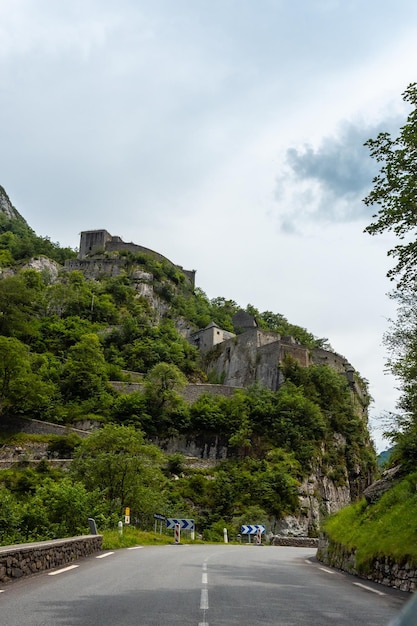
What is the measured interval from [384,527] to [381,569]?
1714 mm

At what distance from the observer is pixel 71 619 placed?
654 centimetres

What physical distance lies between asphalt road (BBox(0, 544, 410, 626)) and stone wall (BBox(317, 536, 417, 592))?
36 cm

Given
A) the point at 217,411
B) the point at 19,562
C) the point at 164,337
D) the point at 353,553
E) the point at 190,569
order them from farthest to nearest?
the point at 164,337 → the point at 217,411 → the point at 353,553 → the point at 190,569 → the point at 19,562

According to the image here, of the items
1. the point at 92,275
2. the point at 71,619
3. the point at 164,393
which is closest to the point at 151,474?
the point at 71,619

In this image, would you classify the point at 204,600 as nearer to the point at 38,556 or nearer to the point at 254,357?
the point at 38,556

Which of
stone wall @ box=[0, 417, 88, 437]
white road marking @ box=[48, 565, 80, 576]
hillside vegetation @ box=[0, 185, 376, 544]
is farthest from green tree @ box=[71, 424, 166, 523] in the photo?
stone wall @ box=[0, 417, 88, 437]

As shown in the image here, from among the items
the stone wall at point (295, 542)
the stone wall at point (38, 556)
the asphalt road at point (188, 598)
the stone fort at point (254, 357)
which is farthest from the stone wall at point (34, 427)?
the asphalt road at point (188, 598)

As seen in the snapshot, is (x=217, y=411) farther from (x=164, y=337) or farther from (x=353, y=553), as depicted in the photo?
(x=353, y=553)

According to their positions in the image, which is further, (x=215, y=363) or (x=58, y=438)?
(x=215, y=363)

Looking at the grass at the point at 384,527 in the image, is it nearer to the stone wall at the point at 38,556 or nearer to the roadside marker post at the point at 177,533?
the stone wall at the point at 38,556

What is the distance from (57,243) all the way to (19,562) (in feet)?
367

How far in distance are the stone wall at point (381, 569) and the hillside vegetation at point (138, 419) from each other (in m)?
8.68

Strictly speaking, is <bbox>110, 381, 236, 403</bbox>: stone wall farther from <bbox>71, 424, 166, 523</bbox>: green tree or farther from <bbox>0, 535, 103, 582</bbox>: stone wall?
<bbox>0, 535, 103, 582</bbox>: stone wall

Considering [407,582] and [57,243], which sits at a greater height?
[57,243]
